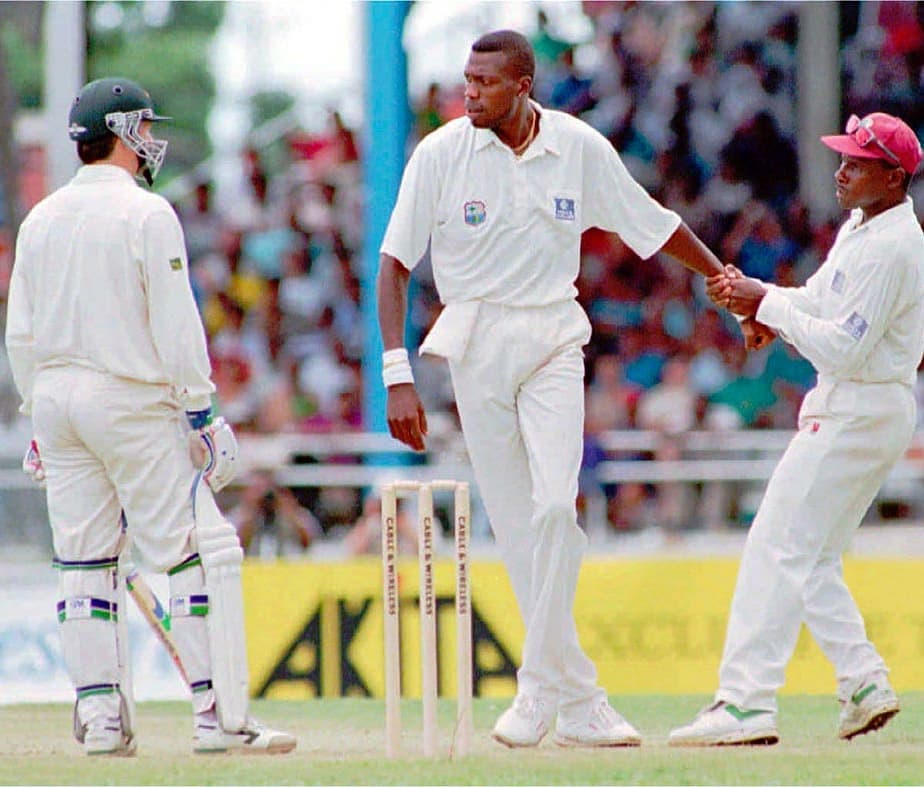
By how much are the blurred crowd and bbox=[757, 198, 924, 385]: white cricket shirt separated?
5.96m

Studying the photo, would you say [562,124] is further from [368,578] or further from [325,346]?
[325,346]

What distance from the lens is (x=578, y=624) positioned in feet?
35.2

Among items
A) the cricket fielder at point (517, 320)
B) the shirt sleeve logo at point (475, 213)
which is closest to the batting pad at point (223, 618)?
the cricket fielder at point (517, 320)

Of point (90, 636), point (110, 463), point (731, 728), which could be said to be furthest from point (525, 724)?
point (110, 463)

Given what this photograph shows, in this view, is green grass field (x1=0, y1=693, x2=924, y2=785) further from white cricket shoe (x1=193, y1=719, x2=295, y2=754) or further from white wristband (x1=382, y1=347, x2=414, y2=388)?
white wristband (x1=382, y1=347, x2=414, y2=388)

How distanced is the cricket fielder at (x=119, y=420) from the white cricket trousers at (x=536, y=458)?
83 cm

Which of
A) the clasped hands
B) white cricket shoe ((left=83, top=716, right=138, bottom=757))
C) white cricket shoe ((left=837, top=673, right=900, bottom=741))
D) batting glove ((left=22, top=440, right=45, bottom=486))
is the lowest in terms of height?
white cricket shoe ((left=837, top=673, right=900, bottom=741))

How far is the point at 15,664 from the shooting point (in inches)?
415

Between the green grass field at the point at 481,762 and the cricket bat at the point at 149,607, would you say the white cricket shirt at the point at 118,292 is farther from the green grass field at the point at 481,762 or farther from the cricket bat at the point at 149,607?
the green grass field at the point at 481,762

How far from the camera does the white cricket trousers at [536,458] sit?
660 centimetres

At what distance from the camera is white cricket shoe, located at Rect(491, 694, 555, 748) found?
6.69 m

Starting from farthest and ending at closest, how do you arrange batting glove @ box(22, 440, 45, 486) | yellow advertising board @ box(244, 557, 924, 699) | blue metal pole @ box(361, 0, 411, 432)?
blue metal pole @ box(361, 0, 411, 432) < yellow advertising board @ box(244, 557, 924, 699) < batting glove @ box(22, 440, 45, 486)

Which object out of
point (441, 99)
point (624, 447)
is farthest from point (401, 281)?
point (441, 99)

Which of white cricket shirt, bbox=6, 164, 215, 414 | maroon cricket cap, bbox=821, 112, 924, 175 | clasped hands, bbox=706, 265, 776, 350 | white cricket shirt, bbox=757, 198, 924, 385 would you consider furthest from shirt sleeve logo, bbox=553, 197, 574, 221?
white cricket shirt, bbox=6, 164, 215, 414
